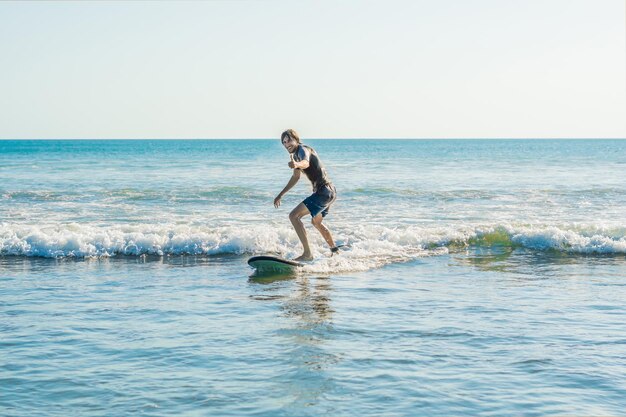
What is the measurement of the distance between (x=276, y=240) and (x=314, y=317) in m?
6.73

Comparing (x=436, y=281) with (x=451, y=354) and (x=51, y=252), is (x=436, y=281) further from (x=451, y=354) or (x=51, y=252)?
(x=51, y=252)

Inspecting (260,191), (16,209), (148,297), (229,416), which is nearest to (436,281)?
(148,297)

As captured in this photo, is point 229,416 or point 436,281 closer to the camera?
point 229,416

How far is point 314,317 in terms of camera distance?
8.66 m

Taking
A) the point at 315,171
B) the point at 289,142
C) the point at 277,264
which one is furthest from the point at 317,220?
the point at 289,142

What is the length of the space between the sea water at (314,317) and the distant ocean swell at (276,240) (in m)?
0.04

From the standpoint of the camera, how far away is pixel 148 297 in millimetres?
9961

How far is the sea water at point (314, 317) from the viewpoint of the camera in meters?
6.05

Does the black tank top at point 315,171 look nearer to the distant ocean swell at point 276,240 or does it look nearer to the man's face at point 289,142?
the man's face at point 289,142

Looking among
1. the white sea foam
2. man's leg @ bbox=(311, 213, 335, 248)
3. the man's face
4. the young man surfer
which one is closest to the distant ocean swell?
the white sea foam

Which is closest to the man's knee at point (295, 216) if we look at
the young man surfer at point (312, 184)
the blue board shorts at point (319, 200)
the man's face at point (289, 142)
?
the young man surfer at point (312, 184)

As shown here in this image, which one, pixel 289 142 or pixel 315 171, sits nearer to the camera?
pixel 289 142

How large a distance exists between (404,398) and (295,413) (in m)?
0.86

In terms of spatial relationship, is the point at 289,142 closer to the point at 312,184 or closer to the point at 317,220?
the point at 312,184
